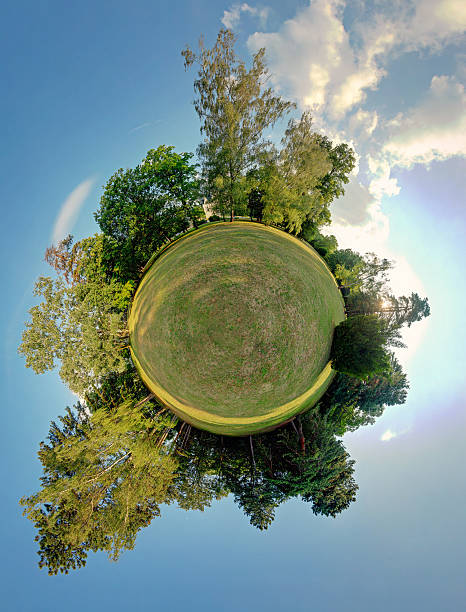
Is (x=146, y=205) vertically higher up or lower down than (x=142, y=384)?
higher up

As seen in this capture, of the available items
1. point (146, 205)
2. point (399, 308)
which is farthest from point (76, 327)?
point (399, 308)

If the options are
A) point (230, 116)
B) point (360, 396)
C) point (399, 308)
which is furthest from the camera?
point (399, 308)

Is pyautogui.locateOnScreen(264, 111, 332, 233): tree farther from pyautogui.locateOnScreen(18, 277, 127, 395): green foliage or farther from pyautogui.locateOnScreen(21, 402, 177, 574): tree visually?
pyautogui.locateOnScreen(21, 402, 177, 574): tree

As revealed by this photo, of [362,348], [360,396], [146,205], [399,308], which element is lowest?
[360,396]

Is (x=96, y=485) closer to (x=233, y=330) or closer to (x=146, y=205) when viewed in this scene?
(x=233, y=330)

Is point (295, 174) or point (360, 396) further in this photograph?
point (360, 396)

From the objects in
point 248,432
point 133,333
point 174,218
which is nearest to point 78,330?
point 133,333
